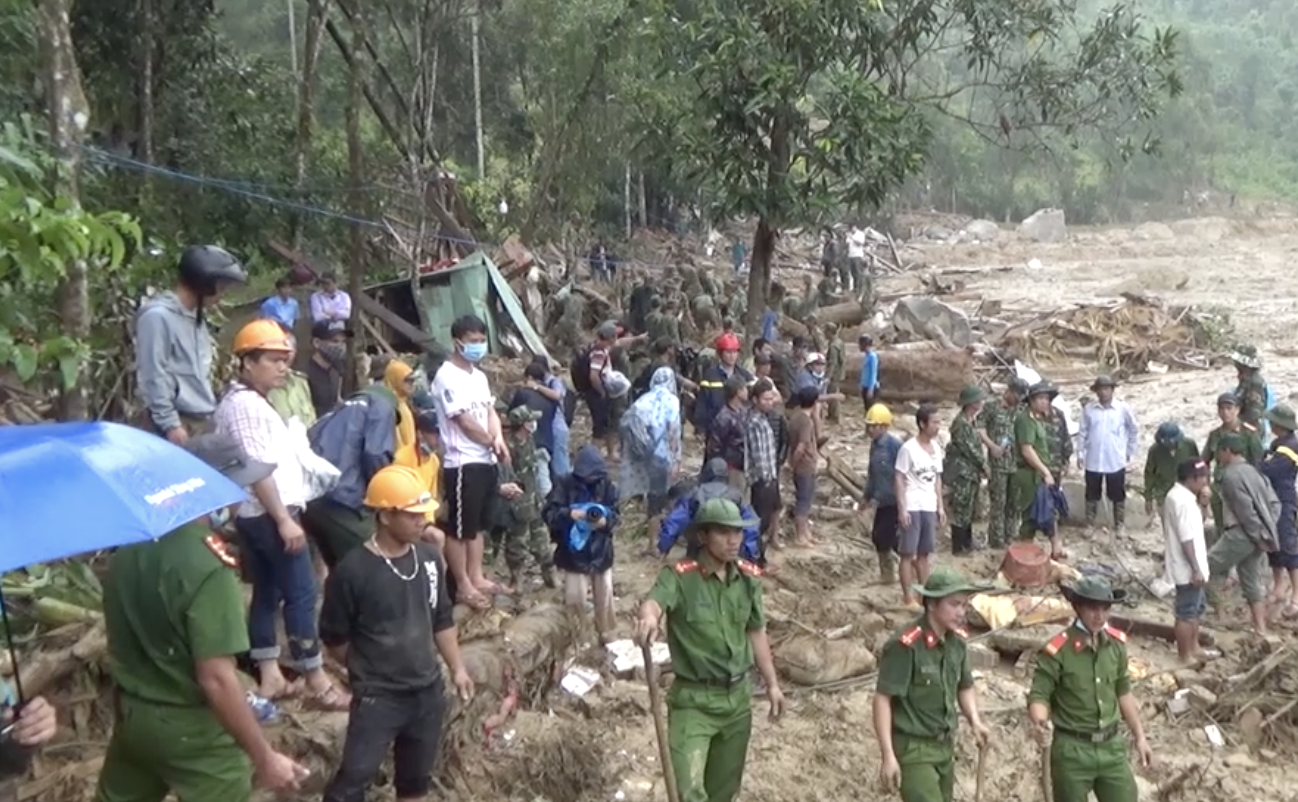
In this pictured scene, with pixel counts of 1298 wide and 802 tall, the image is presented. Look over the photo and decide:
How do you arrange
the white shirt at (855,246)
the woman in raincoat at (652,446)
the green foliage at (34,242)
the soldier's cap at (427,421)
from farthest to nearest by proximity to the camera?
the white shirt at (855,246) < the woman in raincoat at (652,446) < the soldier's cap at (427,421) < the green foliage at (34,242)

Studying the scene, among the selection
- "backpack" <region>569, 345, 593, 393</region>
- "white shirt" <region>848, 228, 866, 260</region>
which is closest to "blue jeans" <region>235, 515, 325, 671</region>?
"backpack" <region>569, 345, 593, 393</region>

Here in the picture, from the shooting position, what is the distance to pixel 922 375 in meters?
17.3

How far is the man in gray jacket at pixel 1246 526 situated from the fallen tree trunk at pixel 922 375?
8.02 m

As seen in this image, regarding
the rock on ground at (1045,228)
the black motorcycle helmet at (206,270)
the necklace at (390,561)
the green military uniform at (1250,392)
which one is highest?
the black motorcycle helmet at (206,270)

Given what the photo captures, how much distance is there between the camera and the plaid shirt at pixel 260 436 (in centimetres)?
494

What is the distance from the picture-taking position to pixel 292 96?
15422mm

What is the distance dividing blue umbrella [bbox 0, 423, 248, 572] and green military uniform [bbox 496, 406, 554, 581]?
489 centimetres

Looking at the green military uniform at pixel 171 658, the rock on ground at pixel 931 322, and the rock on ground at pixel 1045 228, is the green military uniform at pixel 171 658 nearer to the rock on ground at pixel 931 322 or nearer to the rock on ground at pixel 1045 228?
the rock on ground at pixel 931 322

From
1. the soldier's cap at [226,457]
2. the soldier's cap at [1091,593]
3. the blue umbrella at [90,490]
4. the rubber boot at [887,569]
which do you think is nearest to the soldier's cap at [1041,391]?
the rubber boot at [887,569]

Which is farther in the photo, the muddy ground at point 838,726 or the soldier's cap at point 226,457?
the muddy ground at point 838,726

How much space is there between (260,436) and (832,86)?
883 centimetres

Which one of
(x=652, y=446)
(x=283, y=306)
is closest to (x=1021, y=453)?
(x=652, y=446)

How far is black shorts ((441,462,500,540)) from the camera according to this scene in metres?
7.62

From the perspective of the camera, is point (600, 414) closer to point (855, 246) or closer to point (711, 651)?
point (711, 651)
